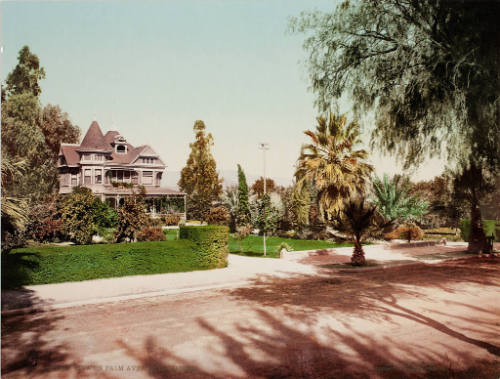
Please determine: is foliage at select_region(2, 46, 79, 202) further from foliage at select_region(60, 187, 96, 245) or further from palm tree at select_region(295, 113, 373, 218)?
palm tree at select_region(295, 113, 373, 218)

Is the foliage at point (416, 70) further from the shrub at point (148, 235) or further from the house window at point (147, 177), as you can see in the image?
the house window at point (147, 177)

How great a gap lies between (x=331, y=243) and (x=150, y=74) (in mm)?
18445

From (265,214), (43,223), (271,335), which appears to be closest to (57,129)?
(43,223)

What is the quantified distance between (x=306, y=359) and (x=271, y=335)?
1.32m

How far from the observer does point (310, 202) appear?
2866 centimetres

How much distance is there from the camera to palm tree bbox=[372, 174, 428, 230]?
27609mm

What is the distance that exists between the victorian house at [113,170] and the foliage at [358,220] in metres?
25.7

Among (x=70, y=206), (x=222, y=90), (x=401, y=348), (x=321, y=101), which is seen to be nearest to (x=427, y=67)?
(x=321, y=101)

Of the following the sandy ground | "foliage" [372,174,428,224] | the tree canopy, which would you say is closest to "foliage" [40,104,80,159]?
"foliage" [372,174,428,224]

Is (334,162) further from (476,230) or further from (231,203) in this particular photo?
(231,203)

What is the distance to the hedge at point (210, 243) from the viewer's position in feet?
50.0

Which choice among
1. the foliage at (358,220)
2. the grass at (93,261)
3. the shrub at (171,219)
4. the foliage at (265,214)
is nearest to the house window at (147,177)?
the shrub at (171,219)

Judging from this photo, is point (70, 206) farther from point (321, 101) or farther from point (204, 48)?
point (321, 101)

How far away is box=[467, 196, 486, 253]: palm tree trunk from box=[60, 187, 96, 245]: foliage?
2048 centimetres
